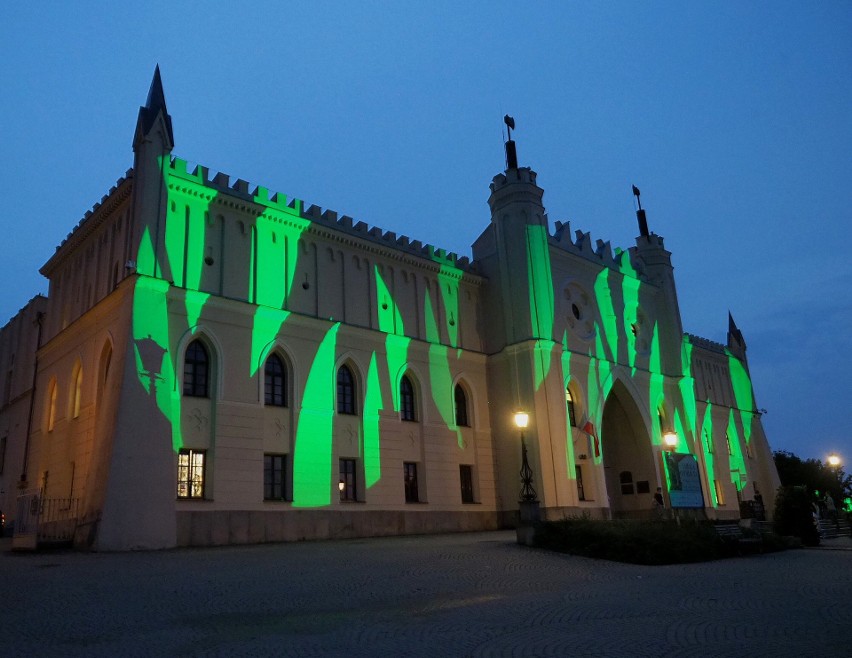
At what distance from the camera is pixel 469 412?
29359 millimetres

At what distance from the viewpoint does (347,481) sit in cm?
2409

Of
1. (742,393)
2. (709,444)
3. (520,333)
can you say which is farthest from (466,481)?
(742,393)

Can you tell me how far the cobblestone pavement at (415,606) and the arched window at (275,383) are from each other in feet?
23.7

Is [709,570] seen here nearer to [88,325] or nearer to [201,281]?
[201,281]

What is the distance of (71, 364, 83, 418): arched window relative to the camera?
77.9 ft

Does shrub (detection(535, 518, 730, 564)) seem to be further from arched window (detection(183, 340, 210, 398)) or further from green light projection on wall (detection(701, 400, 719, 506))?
green light projection on wall (detection(701, 400, 719, 506))

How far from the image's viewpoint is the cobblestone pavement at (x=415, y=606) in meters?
7.30

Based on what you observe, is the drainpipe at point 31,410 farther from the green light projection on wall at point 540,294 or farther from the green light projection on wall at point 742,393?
the green light projection on wall at point 742,393

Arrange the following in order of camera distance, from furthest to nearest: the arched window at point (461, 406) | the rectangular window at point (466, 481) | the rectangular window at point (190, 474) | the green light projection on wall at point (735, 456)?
the green light projection on wall at point (735, 456)
the arched window at point (461, 406)
the rectangular window at point (466, 481)
the rectangular window at point (190, 474)

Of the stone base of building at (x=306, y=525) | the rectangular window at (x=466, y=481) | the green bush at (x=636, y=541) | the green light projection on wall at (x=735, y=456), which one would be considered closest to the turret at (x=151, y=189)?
the stone base of building at (x=306, y=525)

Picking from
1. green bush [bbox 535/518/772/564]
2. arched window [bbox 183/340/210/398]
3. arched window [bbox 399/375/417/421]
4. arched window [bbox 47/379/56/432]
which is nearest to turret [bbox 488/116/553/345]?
arched window [bbox 399/375/417/421]

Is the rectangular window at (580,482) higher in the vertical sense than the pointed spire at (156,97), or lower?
lower

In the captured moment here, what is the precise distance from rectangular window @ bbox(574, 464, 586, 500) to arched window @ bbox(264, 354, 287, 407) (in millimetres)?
13039

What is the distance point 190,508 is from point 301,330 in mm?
7104
